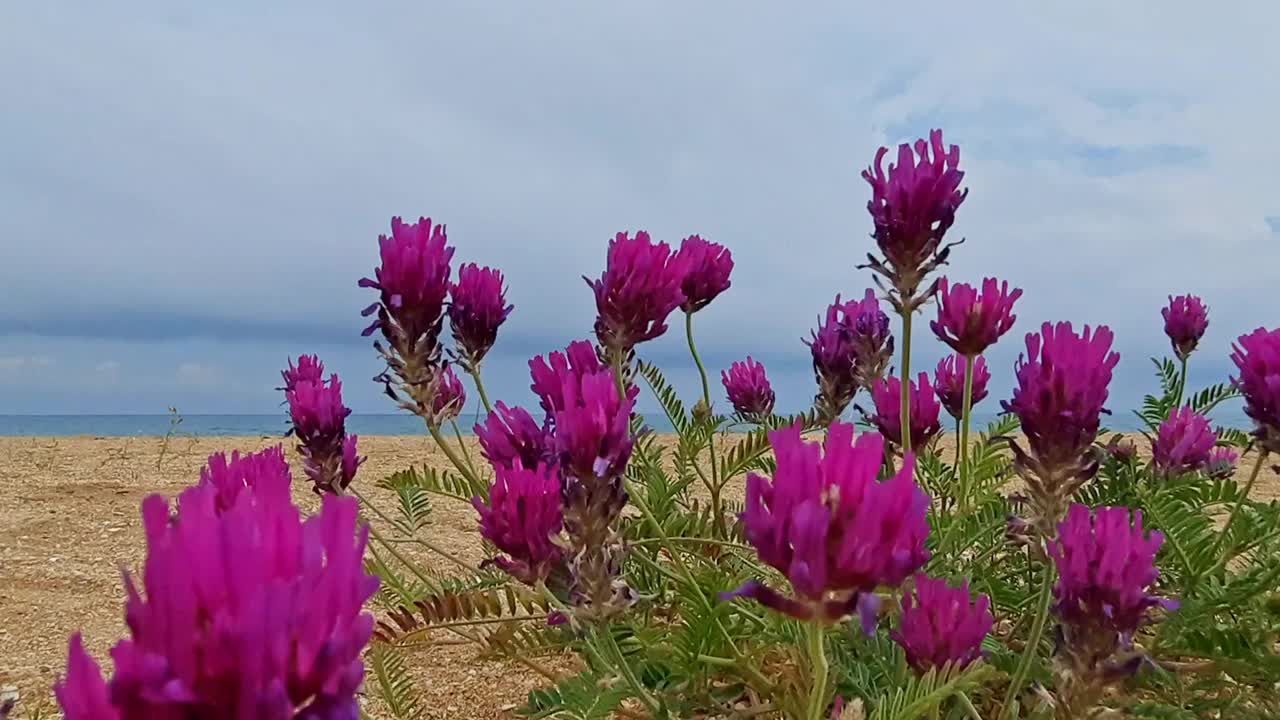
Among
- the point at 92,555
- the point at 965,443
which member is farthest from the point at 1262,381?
the point at 92,555

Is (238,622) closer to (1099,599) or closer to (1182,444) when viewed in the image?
(1099,599)

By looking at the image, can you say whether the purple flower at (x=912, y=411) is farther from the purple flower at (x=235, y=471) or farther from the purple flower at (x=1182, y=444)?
the purple flower at (x=235, y=471)

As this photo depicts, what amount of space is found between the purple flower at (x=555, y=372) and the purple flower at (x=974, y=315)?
713 mm

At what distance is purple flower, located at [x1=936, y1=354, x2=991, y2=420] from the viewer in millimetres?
2475

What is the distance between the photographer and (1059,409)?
1431mm

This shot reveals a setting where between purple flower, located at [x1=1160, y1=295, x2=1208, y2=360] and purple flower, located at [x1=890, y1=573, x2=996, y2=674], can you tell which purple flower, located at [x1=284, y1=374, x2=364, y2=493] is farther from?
purple flower, located at [x1=1160, y1=295, x2=1208, y2=360]

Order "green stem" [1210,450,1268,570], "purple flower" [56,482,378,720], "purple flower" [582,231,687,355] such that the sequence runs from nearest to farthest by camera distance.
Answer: "purple flower" [56,482,378,720], "green stem" [1210,450,1268,570], "purple flower" [582,231,687,355]

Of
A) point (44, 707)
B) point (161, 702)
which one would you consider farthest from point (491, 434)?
point (44, 707)

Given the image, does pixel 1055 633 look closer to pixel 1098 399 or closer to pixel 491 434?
pixel 1098 399

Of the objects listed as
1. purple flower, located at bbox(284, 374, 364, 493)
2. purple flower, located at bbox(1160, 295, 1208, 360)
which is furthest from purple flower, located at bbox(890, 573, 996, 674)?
purple flower, located at bbox(1160, 295, 1208, 360)

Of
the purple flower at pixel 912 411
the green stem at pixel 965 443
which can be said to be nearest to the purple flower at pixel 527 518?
the green stem at pixel 965 443

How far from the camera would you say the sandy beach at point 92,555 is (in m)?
2.44

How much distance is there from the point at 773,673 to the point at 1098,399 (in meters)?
1.00

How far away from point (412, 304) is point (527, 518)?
27.0 inches
